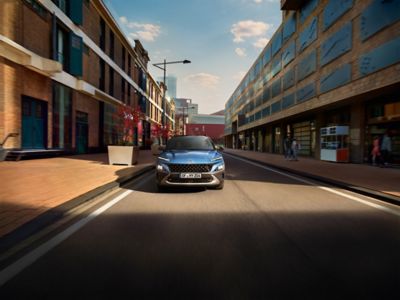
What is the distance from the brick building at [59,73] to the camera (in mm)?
11648

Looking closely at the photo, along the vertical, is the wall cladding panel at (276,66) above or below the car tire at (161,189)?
above

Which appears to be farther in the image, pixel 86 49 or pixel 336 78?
pixel 86 49

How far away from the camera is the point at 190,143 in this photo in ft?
24.0

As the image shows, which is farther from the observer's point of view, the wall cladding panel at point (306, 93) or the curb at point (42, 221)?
the wall cladding panel at point (306, 93)

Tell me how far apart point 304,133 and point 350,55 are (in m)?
10.5

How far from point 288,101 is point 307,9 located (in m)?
8.04

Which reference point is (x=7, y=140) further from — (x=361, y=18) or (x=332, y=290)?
(x=361, y=18)

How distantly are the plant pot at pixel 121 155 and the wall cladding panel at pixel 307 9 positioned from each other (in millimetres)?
18320

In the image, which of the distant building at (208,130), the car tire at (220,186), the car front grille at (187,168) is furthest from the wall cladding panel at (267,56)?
the distant building at (208,130)

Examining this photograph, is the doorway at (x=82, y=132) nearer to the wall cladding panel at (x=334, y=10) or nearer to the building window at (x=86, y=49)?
the building window at (x=86, y=49)

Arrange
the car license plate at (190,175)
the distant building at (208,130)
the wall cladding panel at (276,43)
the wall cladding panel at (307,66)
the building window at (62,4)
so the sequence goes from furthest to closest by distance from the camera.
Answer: the distant building at (208,130)
the wall cladding panel at (276,43)
the wall cladding panel at (307,66)
the building window at (62,4)
the car license plate at (190,175)

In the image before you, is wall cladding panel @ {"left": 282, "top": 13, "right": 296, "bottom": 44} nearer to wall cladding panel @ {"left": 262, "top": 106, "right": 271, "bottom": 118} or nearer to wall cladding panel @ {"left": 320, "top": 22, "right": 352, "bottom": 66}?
wall cladding panel @ {"left": 320, "top": 22, "right": 352, "bottom": 66}

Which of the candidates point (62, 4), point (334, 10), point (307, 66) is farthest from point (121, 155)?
point (307, 66)

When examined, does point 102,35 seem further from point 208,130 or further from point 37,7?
point 208,130
